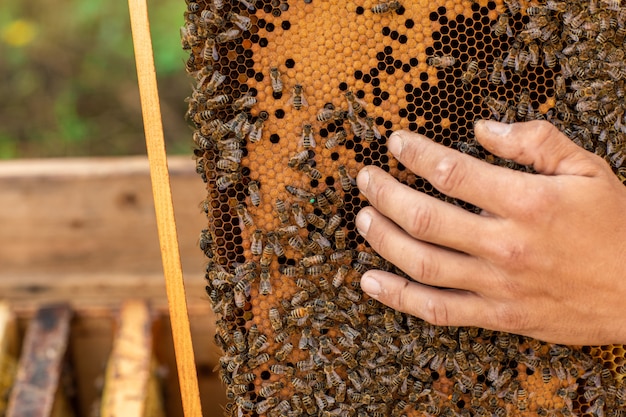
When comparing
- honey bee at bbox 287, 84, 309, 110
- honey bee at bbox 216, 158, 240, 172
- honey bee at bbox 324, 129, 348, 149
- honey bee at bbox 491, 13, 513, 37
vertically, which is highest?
honey bee at bbox 491, 13, 513, 37

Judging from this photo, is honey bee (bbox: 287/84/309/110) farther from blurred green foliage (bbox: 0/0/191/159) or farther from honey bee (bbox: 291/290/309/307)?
blurred green foliage (bbox: 0/0/191/159)

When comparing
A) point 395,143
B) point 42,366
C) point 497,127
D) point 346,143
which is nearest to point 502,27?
point 497,127

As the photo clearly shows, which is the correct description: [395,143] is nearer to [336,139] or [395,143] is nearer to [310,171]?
[336,139]

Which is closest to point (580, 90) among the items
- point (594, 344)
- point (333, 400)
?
point (594, 344)

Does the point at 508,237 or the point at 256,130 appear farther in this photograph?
the point at 256,130

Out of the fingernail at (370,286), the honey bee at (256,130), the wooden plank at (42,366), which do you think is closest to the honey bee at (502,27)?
the honey bee at (256,130)

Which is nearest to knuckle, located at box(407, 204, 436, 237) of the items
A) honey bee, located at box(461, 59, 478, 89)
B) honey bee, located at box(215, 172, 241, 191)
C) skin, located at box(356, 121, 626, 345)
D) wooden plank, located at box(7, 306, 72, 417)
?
skin, located at box(356, 121, 626, 345)

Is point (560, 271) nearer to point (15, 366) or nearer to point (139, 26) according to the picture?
point (139, 26)
